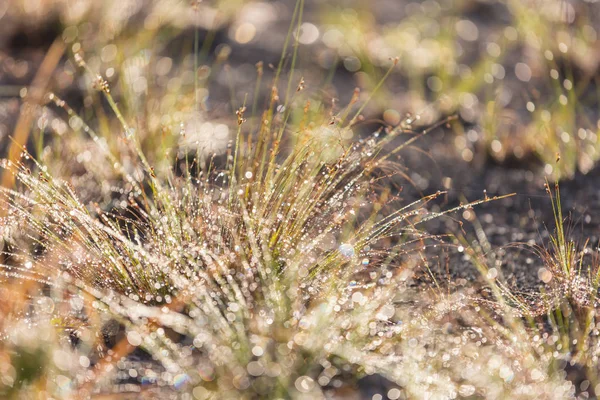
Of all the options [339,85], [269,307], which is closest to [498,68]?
[339,85]

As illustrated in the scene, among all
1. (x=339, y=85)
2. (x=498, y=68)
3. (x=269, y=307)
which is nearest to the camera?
(x=269, y=307)

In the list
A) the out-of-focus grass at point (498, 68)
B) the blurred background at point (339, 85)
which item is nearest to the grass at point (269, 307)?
the blurred background at point (339, 85)

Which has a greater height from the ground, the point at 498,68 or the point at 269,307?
the point at 269,307

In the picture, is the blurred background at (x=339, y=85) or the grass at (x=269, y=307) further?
the blurred background at (x=339, y=85)

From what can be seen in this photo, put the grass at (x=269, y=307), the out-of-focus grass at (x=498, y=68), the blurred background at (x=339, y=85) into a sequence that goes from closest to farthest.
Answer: the grass at (x=269, y=307), the blurred background at (x=339, y=85), the out-of-focus grass at (x=498, y=68)

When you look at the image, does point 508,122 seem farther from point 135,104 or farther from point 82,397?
point 82,397

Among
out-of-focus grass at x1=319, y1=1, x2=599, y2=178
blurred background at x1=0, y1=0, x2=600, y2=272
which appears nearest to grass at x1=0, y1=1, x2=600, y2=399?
blurred background at x1=0, y1=0, x2=600, y2=272

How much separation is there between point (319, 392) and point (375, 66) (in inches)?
96.7

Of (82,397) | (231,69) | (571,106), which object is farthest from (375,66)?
(82,397)

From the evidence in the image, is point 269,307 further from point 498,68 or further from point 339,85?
point 498,68

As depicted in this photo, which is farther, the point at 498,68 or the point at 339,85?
the point at 498,68

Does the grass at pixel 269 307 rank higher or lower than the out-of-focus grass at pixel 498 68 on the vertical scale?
higher

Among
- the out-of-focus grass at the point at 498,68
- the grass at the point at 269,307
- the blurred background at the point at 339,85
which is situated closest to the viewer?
the grass at the point at 269,307

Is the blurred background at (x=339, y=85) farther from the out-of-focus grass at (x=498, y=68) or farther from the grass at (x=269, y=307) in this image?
the grass at (x=269, y=307)
